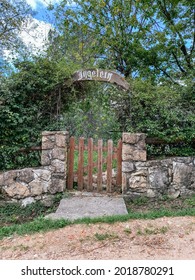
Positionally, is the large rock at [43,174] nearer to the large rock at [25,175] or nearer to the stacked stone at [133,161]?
the large rock at [25,175]

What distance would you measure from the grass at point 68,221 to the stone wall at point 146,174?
18 cm

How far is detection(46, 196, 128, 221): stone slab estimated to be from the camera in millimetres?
3354

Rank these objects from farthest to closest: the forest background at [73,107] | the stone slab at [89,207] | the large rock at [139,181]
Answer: the forest background at [73,107] → the large rock at [139,181] → the stone slab at [89,207]

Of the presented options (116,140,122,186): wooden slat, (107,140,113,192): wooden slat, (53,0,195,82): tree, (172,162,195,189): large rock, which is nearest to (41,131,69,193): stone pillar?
(107,140,113,192): wooden slat

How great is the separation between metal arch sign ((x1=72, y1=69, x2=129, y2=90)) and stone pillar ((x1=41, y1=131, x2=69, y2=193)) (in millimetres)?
1237

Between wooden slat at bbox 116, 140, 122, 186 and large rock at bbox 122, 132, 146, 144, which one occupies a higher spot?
large rock at bbox 122, 132, 146, 144

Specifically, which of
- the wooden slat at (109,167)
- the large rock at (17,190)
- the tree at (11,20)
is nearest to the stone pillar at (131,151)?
the wooden slat at (109,167)

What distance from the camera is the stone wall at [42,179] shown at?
4.42 metres

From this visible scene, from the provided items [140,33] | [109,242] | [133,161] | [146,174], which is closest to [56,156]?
[133,161]

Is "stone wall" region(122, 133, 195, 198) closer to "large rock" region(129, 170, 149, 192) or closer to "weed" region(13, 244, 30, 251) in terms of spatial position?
"large rock" region(129, 170, 149, 192)

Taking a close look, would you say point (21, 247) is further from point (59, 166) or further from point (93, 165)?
point (93, 165)

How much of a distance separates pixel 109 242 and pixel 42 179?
232cm

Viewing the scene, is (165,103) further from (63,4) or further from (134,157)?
(63,4)

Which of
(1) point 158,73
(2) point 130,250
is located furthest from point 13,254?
(1) point 158,73
